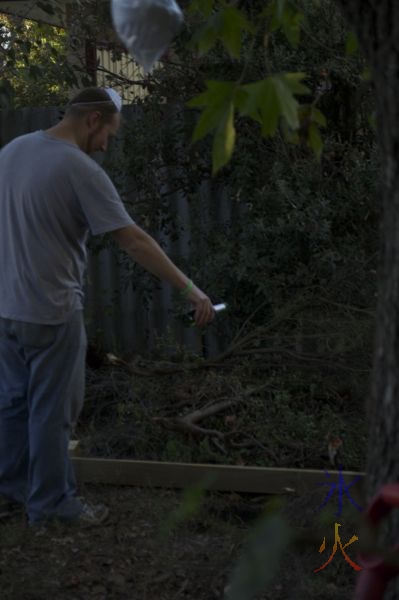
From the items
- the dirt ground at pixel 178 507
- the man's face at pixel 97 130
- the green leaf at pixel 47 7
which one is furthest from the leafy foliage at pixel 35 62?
the man's face at pixel 97 130

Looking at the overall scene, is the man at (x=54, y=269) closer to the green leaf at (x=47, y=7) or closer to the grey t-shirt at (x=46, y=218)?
the grey t-shirt at (x=46, y=218)

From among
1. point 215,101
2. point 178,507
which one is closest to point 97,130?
point 178,507

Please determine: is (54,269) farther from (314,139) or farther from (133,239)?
(314,139)

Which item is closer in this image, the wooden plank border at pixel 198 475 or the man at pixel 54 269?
→ the man at pixel 54 269

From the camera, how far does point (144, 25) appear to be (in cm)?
330

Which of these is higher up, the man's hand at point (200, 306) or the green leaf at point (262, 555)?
the green leaf at point (262, 555)

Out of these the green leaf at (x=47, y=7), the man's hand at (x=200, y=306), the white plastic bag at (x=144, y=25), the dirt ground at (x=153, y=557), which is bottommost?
the dirt ground at (x=153, y=557)

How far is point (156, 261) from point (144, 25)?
1733 millimetres

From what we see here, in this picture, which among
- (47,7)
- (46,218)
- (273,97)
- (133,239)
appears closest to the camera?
(273,97)

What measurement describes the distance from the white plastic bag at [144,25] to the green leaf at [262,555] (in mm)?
2304

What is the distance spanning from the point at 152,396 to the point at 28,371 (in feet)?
4.20

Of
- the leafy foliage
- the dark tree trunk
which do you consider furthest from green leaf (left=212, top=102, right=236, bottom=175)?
the leafy foliage

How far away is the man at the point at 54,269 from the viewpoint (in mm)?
4727

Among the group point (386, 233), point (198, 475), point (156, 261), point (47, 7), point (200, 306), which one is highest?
point (47, 7)
